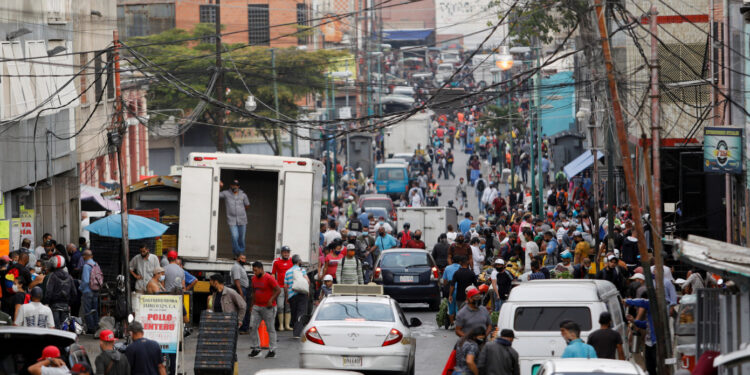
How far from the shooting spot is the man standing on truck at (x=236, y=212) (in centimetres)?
2416

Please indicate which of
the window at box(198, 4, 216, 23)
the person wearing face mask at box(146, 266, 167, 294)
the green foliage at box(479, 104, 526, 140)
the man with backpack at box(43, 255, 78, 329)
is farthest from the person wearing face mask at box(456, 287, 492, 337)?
the window at box(198, 4, 216, 23)

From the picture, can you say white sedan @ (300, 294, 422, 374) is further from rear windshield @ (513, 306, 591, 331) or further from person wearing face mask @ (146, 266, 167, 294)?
person wearing face mask @ (146, 266, 167, 294)

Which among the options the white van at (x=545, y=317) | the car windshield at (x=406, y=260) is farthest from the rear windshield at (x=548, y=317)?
the car windshield at (x=406, y=260)

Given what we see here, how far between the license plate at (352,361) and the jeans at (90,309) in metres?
7.51

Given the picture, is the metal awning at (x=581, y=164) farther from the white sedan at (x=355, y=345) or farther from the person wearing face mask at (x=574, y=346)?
the person wearing face mask at (x=574, y=346)

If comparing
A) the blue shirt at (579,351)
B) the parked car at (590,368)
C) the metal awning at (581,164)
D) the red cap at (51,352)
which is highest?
the metal awning at (581,164)

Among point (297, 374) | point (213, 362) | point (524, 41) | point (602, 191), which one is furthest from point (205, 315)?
point (602, 191)

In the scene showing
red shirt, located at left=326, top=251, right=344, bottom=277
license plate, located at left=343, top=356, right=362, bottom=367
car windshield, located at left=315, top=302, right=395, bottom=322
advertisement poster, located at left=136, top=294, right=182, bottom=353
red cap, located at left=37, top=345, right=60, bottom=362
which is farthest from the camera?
red shirt, located at left=326, top=251, right=344, bottom=277

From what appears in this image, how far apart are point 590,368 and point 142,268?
12743 mm

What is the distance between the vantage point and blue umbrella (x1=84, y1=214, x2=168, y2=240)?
23.1m

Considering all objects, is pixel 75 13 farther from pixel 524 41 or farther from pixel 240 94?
pixel 240 94

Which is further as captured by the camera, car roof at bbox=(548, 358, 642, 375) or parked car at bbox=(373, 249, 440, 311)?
parked car at bbox=(373, 249, 440, 311)

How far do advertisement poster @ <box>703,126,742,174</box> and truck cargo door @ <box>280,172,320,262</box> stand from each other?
306 inches

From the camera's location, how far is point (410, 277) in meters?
25.9
